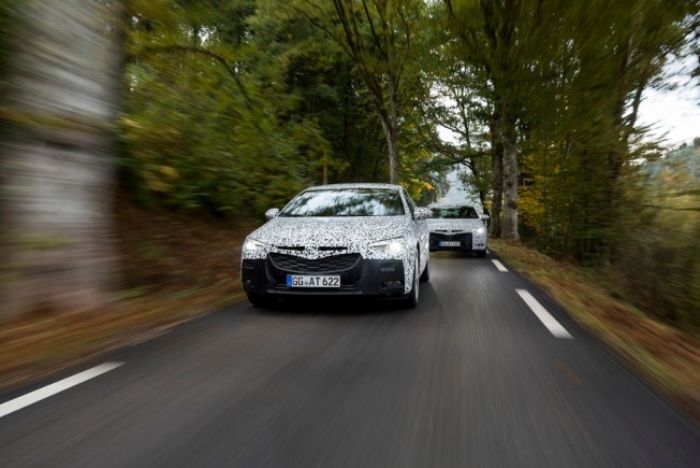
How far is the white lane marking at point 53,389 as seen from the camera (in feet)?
10.3

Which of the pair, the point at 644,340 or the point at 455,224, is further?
the point at 455,224

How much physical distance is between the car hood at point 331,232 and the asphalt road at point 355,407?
1.03m

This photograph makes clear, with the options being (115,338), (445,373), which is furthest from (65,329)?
(445,373)

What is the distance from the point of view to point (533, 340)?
16.1ft

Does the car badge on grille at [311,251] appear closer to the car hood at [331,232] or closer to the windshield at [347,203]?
the car hood at [331,232]

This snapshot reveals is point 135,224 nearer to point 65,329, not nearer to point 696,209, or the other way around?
point 65,329

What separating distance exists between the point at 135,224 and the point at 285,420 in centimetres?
692

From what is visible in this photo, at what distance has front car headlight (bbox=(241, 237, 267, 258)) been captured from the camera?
6.00 meters

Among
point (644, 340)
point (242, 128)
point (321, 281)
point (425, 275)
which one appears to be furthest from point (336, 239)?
point (242, 128)

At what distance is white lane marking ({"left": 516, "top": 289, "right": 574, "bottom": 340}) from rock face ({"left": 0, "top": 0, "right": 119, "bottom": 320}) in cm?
451

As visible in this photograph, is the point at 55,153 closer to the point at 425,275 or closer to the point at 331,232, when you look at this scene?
the point at 331,232

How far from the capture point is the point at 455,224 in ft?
45.8

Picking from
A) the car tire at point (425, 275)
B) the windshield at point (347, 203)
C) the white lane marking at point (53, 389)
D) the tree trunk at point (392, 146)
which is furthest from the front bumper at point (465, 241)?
the tree trunk at point (392, 146)

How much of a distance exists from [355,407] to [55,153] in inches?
151
